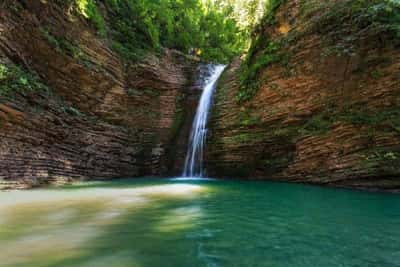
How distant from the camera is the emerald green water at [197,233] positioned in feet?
8.04

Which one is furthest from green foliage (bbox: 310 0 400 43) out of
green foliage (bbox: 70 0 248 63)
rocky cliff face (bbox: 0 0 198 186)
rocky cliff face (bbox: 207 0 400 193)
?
rocky cliff face (bbox: 0 0 198 186)

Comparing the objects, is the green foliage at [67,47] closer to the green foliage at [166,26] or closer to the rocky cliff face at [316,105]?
the green foliage at [166,26]

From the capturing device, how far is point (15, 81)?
26.3ft

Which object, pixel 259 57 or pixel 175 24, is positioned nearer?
pixel 259 57

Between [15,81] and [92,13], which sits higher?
[92,13]

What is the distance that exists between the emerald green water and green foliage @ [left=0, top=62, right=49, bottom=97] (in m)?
3.69

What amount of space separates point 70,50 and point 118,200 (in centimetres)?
740

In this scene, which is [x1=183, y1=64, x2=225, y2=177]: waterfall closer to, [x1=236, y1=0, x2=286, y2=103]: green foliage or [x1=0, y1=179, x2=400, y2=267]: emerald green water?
[x1=236, y1=0, x2=286, y2=103]: green foliage

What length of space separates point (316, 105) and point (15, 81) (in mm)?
9140

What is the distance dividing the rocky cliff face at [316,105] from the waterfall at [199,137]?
47 cm

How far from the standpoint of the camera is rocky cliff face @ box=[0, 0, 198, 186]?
7.97m

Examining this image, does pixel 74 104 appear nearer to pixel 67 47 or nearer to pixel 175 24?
pixel 67 47

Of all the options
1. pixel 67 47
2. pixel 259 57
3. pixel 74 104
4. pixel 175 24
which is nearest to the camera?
pixel 67 47

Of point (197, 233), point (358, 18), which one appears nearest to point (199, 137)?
point (358, 18)
